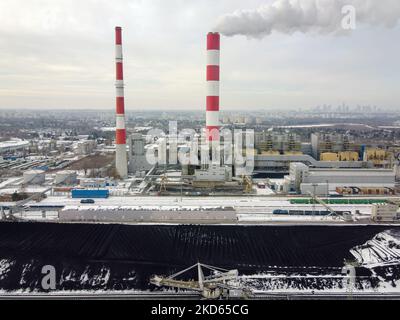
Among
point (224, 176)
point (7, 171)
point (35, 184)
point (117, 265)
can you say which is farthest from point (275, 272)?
point (7, 171)

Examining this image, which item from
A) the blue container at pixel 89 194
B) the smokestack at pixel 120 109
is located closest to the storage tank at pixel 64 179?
the smokestack at pixel 120 109

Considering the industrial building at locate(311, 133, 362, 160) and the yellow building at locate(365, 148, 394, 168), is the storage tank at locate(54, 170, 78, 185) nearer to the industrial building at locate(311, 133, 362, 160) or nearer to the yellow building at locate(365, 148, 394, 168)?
the industrial building at locate(311, 133, 362, 160)

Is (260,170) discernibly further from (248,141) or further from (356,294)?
(356,294)

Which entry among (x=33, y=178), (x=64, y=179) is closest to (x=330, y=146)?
(x=64, y=179)

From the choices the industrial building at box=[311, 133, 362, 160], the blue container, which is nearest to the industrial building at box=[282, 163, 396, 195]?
the industrial building at box=[311, 133, 362, 160]

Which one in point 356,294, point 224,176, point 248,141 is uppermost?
point 248,141

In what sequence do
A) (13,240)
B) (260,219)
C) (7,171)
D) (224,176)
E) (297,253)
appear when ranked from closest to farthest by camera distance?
(297,253), (13,240), (260,219), (224,176), (7,171)
